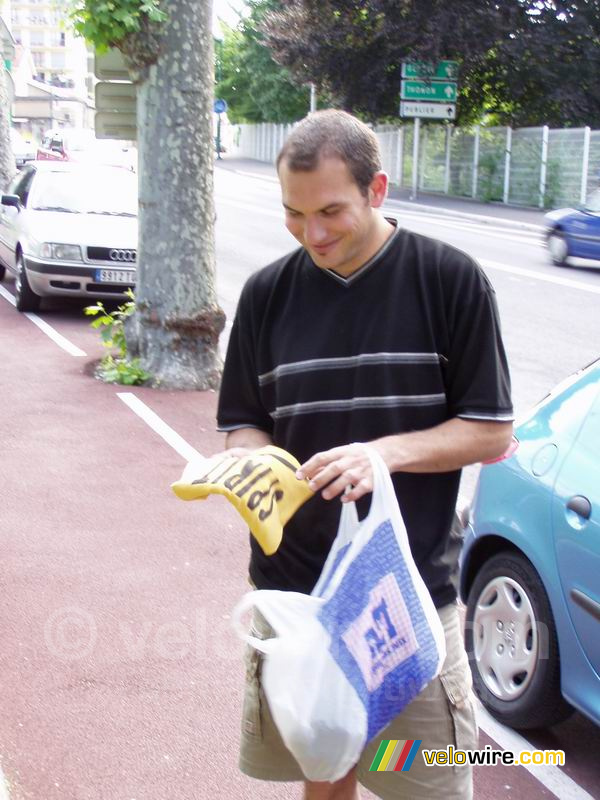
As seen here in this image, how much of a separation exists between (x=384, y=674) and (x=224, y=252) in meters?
17.7

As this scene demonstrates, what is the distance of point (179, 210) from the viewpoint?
900 cm

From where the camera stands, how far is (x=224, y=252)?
766 inches

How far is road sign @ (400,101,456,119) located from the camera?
32875mm

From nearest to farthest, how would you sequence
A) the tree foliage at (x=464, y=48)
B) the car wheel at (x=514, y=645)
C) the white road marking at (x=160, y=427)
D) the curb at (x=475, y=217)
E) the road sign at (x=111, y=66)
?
the car wheel at (x=514, y=645) → the white road marking at (x=160, y=427) → the road sign at (x=111, y=66) → the curb at (x=475, y=217) → the tree foliage at (x=464, y=48)

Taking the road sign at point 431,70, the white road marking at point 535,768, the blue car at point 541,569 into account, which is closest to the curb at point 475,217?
the road sign at point 431,70

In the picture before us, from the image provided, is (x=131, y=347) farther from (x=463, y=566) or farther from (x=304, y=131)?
(x=304, y=131)

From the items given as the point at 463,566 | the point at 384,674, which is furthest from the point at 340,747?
the point at 463,566

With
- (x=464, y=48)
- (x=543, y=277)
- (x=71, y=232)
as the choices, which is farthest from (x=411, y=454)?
(x=464, y=48)

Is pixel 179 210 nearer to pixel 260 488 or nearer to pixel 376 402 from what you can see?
pixel 376 402

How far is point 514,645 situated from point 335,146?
223 centimetres

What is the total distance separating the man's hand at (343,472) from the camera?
82.0 inches

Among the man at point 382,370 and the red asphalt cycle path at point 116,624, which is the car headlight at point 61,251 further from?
the man at point 382,370

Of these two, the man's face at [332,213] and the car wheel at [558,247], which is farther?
the car wheel at [558,247]

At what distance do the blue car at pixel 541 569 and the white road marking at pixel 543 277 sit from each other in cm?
1180
